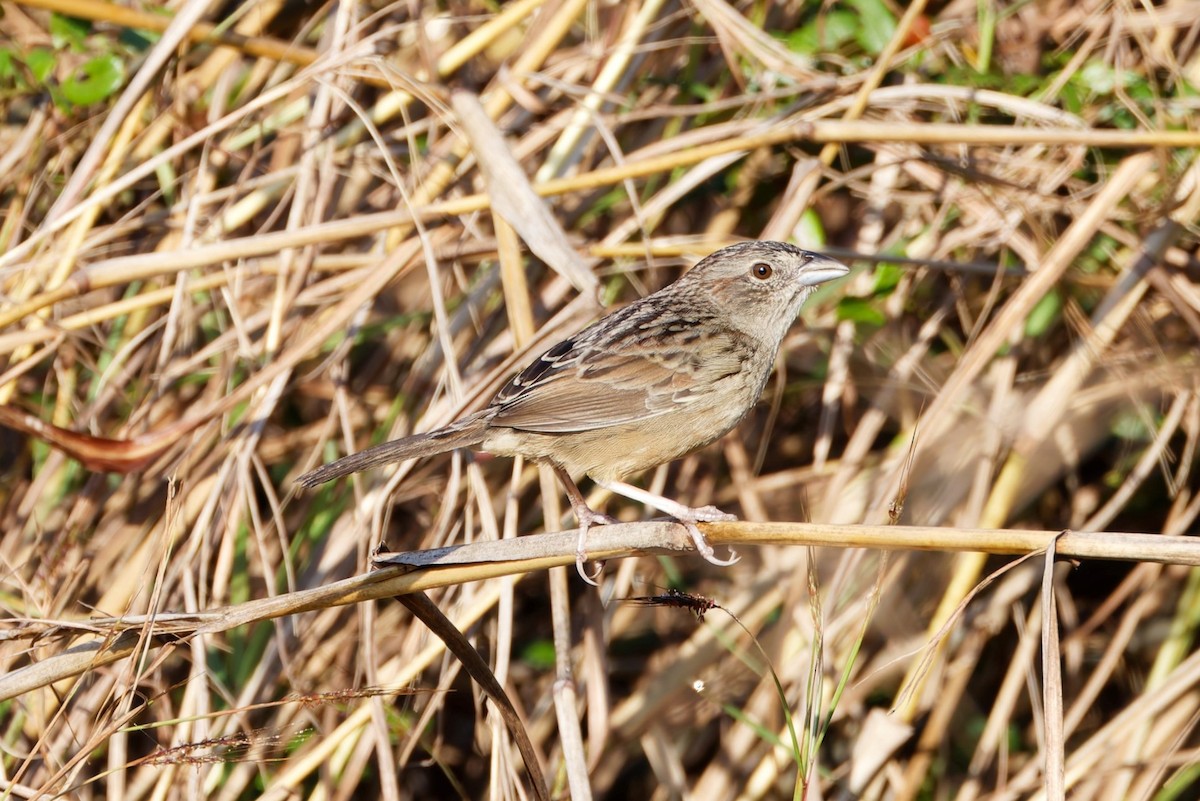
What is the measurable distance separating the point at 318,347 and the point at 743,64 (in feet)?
5.67

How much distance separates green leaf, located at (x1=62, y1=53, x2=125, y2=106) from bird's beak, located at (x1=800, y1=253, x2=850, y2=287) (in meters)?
2.23

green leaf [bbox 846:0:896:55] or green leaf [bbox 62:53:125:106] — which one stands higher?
green leaf [bbox 62:53:125:106]

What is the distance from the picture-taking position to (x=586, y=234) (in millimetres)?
4191

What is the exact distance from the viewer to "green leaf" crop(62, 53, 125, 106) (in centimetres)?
371

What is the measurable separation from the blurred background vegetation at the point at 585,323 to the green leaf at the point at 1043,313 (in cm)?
2

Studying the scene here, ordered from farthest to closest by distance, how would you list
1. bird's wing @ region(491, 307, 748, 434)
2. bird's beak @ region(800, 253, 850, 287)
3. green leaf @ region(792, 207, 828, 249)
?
green leaf @ region(792, 207, 828, 249) → bird's beak @ region(800, 253, 850, 287) → bird's wing @ region(491, 307, 748, 434)

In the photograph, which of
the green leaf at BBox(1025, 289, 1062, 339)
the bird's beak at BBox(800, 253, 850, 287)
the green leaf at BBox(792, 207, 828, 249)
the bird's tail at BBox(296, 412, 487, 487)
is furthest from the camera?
the green leaf at BBox(792, 207, 828, 249)

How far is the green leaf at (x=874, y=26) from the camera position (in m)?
4.02

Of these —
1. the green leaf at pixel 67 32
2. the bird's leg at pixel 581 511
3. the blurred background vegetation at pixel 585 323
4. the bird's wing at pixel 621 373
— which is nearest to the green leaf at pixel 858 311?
the blurred background vegetation at pixel 585 323

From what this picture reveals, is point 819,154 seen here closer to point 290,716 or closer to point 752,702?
point 752,702

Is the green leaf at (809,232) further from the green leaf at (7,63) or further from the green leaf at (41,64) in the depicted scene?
the green leaf at (7,63)

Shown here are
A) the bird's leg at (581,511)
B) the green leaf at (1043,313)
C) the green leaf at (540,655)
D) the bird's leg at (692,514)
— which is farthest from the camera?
the green leaf at (540,655)

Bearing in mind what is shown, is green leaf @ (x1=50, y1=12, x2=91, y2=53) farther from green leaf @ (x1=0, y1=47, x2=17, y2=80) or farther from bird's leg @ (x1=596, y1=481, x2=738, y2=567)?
bird's leg @ (x1=596, y1=481, x2=738, y2=567)

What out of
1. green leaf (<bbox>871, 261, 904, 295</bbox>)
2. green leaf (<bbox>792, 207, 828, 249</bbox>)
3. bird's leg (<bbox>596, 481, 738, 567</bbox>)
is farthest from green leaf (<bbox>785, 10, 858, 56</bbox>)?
bird's leg (<bbox>596, 481, 738, 567</bbox>)
